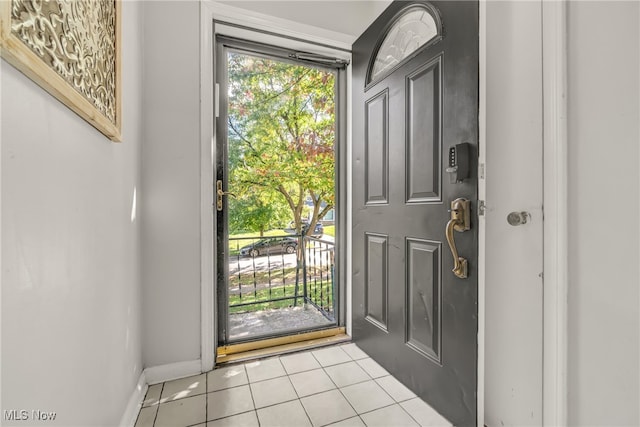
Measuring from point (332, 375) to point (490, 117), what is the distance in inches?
57.8

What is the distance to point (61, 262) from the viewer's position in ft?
2.19

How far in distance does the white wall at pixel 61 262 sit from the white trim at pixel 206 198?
0.43 meters

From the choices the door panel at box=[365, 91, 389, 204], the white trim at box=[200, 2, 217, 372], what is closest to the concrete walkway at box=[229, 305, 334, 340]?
the white trim at box=[200, 2, 217, 372]

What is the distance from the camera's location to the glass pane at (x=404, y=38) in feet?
4.43

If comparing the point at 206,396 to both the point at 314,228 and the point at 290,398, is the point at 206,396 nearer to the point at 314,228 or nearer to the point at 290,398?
the point at 290,398

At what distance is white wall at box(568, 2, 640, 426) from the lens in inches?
30.5

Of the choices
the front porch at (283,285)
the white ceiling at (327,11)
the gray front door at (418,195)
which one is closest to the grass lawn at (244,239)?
the front porch at (283,285)

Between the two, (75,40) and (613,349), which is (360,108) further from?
(613,349)

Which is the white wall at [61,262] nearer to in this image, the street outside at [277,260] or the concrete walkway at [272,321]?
the concrete walkway at [272,321]

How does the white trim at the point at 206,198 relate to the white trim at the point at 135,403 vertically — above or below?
above

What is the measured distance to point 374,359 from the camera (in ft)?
5.43

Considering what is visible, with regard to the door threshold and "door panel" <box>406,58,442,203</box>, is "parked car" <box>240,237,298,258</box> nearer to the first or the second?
the door threshold

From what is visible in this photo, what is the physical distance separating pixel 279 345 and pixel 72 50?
1764 millimetres

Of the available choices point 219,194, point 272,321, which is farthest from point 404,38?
point 272,321
